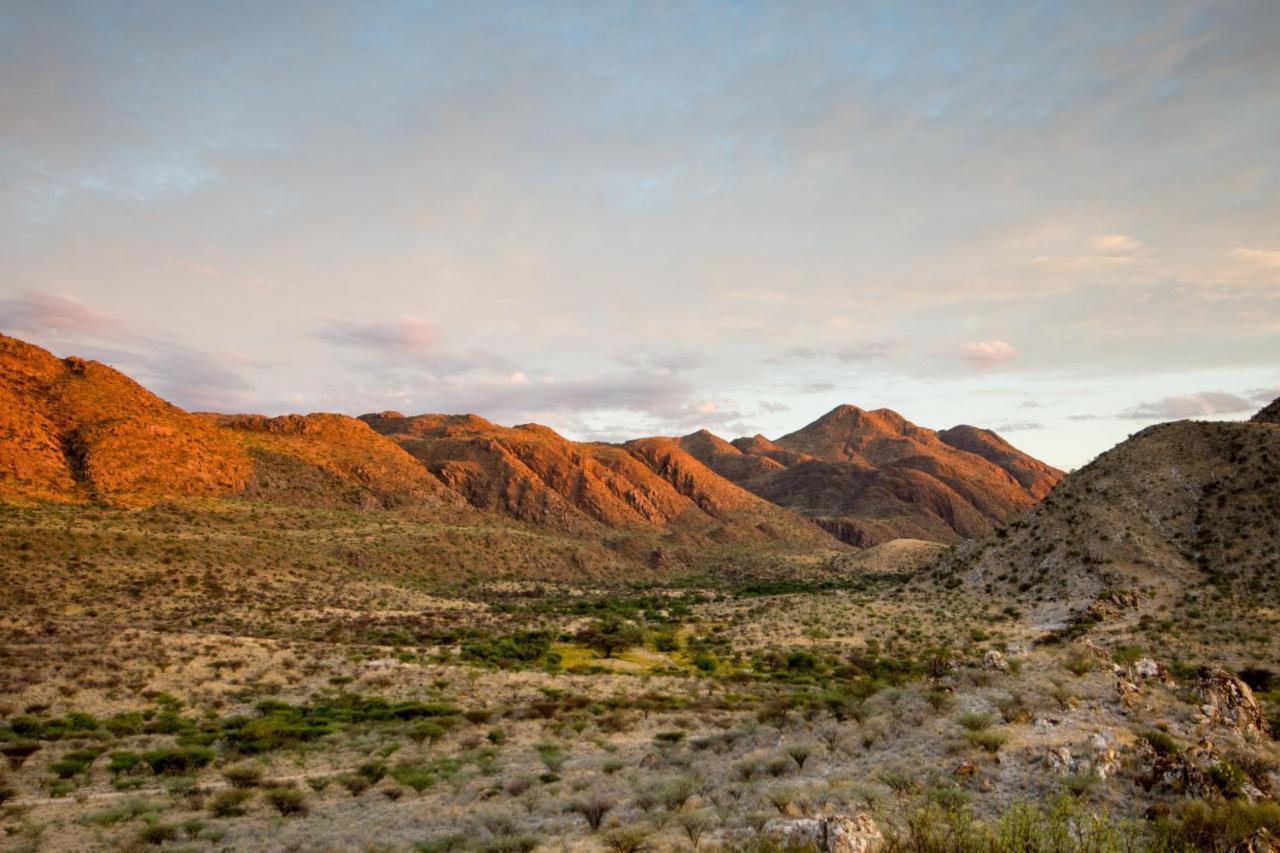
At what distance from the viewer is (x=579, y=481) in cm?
13600

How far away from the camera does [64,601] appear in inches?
1718

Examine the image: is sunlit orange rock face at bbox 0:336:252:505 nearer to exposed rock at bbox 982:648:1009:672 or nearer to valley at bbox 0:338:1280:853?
valley at bbox 0:338:1280:853

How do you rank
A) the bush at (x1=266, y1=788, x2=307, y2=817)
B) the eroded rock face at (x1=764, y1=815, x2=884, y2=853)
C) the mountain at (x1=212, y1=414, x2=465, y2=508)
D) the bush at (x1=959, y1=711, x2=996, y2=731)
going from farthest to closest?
1. the mountain at (x1=212, y1=414, x2=465, y2=508)
2. the bush at (x1=266, y1=788, x2=307, y2=817)
3. the bush at (x1=959, y1=711, x2=996, y2=731)
4. the eroded rock face at (x1=764, y1=815, x2=884, y2=853)

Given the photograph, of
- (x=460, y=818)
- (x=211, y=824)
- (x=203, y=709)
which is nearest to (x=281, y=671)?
(x=203, y=709)

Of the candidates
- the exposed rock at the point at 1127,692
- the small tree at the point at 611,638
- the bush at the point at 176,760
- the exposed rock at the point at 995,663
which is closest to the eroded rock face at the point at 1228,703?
the exposed rock at the point at 1127,692

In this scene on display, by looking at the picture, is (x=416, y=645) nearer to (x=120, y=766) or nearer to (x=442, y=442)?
(x=120, y=766)

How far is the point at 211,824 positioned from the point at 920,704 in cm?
1778

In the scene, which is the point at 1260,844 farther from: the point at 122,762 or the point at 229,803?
the point at 122,762

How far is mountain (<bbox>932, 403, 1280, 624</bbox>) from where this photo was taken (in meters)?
43.5

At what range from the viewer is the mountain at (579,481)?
12088 cm

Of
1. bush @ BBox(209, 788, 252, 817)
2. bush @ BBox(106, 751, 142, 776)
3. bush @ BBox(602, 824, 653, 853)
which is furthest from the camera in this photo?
bush @ BBox(106, 751, 142, 776)

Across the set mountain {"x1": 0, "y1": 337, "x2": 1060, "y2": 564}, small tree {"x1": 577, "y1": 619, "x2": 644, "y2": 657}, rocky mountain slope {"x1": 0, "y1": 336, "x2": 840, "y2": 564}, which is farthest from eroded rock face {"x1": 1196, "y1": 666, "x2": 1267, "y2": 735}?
mountain {"x1": 0, "y1": 337, "x2": 1060, "y2": 564}

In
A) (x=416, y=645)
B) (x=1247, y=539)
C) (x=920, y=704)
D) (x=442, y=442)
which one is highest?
(x=442, y=442)

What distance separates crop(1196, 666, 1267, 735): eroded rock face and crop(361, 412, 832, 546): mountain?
107 m
